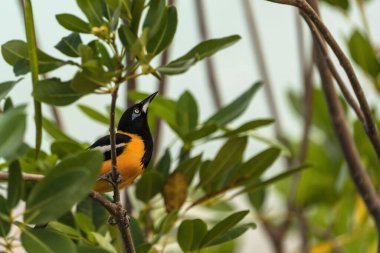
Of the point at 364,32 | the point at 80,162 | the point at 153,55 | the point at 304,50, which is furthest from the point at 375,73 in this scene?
the point at 80,162

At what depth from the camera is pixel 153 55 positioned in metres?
0.58

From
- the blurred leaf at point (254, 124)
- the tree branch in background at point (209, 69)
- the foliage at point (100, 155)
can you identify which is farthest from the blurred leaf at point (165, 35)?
the tree branch in background at point (209, 69)

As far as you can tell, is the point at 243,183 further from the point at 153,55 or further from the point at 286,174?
the point at 153,55

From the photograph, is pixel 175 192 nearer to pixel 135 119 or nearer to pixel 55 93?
pixel 135 119

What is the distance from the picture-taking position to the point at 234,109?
85 centimetres

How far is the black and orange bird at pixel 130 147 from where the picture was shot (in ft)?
2.30

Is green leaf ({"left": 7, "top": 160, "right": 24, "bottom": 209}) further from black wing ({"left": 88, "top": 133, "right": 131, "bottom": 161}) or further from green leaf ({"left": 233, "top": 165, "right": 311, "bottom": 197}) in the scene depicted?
green leaf ({"left": 233, "top": 165, "right": 311, "bottom": 197})

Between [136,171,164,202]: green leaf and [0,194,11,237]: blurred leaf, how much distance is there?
0.90ft

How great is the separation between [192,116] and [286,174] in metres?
0.12

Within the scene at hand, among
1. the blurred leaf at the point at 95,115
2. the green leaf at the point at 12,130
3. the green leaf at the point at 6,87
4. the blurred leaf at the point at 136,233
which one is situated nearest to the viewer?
the green leaf at the point at 12,130

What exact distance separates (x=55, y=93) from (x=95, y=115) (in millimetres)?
342

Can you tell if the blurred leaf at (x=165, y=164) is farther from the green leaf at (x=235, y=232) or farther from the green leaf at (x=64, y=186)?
the green leaf at (x=64, y=186)

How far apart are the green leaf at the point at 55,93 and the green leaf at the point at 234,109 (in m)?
0.28

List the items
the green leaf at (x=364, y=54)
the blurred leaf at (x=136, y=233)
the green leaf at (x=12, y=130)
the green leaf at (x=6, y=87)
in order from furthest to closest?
the green leaf at (x=364, y=54)
the blurred leaf at (x=136, y=233)
the green leaf at (x=6, y=87)
the green leaf at (x=12, y=130)
